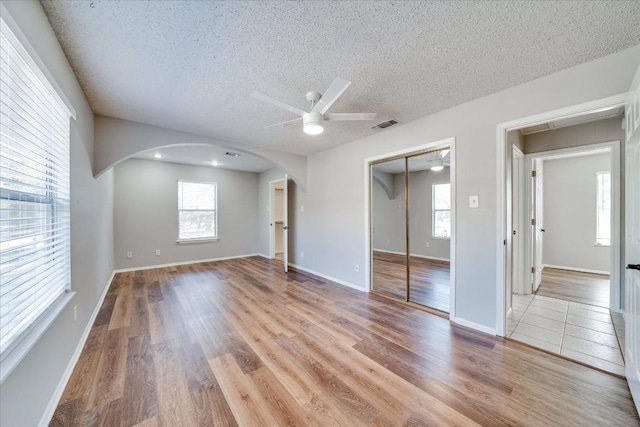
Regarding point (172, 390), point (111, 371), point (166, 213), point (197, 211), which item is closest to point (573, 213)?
point (172, 390)

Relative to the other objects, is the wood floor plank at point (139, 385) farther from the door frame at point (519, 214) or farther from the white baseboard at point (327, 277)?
the door frame at point (519, 214)

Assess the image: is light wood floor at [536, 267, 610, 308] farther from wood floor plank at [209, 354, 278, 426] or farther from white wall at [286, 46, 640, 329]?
wood floor plank at [209, 354, 278, 426]

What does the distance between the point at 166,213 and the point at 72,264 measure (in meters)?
3.99

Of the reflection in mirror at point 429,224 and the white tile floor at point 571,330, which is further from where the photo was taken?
the reflection in mirror at point 429,224

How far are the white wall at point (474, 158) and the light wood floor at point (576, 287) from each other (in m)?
2.06

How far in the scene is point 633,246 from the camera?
1594 mm

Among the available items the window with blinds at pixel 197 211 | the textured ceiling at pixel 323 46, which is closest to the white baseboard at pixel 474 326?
the textured ceiling at pixel 323 46

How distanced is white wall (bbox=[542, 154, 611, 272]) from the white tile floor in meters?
2.50

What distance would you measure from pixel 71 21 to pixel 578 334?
16.3ft

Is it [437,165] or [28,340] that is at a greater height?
[437,165]

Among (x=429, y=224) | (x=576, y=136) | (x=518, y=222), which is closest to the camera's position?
(x=576, y=136)

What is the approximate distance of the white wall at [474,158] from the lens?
6.52 ft

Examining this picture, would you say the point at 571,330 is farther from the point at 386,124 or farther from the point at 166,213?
the point at 166,213

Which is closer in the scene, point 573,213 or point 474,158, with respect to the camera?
point 474,158
